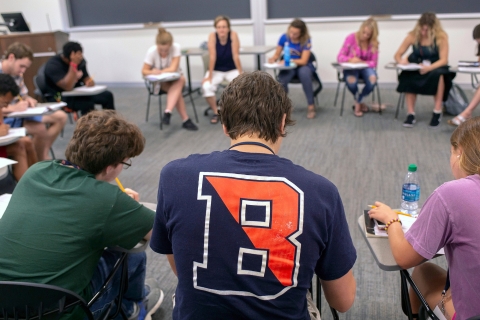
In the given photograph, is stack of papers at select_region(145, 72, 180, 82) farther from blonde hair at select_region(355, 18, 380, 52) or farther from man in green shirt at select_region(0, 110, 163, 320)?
man in green shirt at select_region(0, 110, 163, 320)

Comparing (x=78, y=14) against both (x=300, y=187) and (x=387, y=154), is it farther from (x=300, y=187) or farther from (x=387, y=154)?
(x=300, y=187)

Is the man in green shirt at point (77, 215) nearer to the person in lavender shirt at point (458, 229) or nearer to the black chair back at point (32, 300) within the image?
the black chair back at point (32, 300)

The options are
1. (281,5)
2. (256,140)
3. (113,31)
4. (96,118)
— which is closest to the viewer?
(256,140)

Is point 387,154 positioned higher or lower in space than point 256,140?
lower

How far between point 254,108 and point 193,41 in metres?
5.82

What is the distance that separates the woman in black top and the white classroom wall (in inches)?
59.8

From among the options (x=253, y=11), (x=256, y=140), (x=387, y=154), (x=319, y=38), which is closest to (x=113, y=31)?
(x=253, y=11)

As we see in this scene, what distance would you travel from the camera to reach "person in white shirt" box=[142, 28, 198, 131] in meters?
4.73

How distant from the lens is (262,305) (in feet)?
3.25

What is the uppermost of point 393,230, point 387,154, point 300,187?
point 300,187

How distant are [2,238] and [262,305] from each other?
82cm

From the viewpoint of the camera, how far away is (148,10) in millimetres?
6656

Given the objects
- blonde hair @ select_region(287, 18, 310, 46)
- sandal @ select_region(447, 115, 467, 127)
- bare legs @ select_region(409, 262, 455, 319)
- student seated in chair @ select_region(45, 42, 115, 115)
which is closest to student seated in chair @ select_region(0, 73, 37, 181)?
student seated in chair @ select_region(45, 42, 115, 115)

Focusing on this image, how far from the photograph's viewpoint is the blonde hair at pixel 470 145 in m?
1.13
